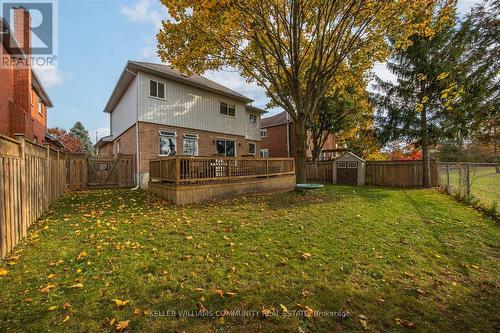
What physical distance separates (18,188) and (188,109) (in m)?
11.5

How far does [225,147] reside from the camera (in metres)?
17.2

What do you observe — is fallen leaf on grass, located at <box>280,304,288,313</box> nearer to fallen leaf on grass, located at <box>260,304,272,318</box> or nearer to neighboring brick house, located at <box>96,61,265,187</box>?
fallen leaf on grass, located at <box>260,304,272,318</box>

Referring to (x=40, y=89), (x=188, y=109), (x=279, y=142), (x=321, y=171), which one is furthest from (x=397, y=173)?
(x=40, y=89)

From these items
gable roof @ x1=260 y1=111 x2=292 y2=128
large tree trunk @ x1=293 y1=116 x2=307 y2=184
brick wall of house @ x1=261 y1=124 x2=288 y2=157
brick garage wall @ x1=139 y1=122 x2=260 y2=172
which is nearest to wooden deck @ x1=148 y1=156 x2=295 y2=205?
large tree trunk @ x1=293 y1=116 x2=307 y2=184

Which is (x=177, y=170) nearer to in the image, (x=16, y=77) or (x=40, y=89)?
(x=16, y=77)

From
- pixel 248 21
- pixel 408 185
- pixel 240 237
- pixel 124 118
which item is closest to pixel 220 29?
pixel 248 21

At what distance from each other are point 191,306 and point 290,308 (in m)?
1.17

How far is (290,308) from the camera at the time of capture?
8.96 ft

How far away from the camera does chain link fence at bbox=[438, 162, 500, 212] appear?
8.13 metres

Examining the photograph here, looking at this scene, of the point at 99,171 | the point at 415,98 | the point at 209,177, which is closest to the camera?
the point at 209,177

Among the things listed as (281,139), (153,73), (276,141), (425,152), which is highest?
(153,73)

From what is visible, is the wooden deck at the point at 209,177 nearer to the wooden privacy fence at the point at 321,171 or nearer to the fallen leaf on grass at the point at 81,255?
the fallen leaf on grass at the point at 81,255

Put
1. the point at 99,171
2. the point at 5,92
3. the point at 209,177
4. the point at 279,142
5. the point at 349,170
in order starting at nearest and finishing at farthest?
the point at 209,177 → the point at 5,92 → the point at 99,171 → the point at 349,170 → the point at 279,142

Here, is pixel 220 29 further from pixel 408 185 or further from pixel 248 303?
pixel 408 185
